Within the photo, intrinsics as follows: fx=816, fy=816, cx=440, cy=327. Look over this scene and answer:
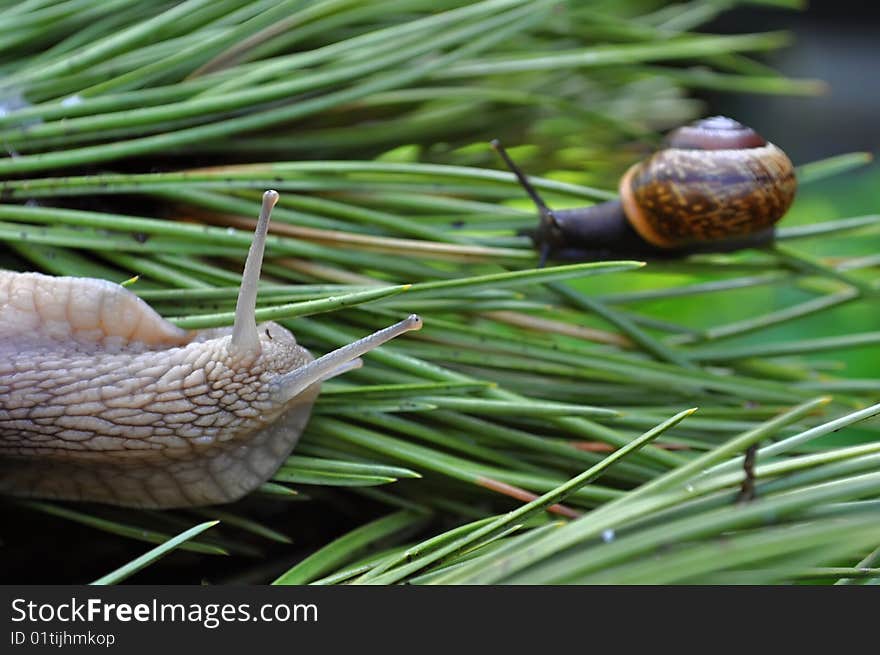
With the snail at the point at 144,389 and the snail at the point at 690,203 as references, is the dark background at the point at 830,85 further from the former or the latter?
the snail at the point at 144,389

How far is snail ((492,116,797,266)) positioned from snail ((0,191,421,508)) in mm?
283

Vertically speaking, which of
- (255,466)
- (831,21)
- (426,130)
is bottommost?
(255,466)

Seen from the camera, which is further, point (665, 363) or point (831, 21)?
point (831, 21)

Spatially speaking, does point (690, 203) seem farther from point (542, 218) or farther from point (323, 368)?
point (323, 368)

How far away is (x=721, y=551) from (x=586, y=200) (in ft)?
1.42

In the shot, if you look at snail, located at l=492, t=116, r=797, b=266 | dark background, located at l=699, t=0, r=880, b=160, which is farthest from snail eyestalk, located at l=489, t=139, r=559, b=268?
dark background, located at l=699, t=0, r=880, b=160

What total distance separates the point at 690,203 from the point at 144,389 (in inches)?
19.7

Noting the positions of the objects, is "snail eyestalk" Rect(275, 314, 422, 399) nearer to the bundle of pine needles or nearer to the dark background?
the bundle of pine needles

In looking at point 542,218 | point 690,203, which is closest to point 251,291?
point 542,218

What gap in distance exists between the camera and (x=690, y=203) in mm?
752

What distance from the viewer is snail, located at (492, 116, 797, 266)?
74 centimetres
